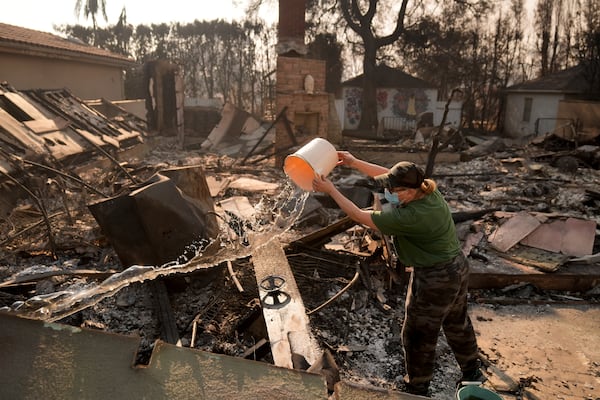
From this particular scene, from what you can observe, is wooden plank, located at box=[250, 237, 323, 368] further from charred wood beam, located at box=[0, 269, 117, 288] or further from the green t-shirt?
charred wood beam, located at box=[0, 269, 117, 288]

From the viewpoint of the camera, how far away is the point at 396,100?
90.4 ft

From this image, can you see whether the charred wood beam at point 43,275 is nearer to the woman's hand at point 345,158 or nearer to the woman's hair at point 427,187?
the woman's hand at point 345,158

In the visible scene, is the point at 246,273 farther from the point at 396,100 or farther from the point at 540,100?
the point at 396,100

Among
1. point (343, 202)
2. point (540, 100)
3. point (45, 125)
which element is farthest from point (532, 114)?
point (343, 202)

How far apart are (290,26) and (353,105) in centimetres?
1608

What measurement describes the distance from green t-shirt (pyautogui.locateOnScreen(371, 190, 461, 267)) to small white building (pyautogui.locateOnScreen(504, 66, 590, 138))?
20977 mm

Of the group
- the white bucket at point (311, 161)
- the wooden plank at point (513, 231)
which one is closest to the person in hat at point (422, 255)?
the white bucket at point (311, 161)

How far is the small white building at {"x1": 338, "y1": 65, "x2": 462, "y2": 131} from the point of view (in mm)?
26975

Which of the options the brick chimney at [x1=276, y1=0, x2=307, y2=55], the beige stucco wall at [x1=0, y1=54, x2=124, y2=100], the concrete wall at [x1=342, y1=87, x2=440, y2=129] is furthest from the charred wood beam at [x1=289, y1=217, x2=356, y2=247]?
the concrete wall at [x1=342, y1=87, x2=440, y2=129]

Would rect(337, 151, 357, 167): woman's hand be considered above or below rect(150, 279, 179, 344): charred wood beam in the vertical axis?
above

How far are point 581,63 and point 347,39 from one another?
12.8 metres

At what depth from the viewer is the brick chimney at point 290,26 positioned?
12.4 m

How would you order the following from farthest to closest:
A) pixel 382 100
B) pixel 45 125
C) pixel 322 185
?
pixel 382 100 → pixel 45 125 → pixel 322 185

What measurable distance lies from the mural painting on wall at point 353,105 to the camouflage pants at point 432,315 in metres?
25.8
